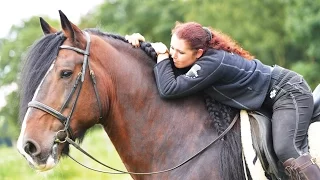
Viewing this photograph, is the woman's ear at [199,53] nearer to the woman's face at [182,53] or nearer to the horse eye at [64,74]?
the woman's face at [182,53]

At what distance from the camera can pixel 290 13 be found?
3244cm

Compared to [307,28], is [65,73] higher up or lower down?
lower down

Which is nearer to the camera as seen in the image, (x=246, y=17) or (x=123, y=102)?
(x=123, y=102)

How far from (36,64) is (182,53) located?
1.31 meters

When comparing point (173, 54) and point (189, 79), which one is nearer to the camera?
point (189, 79)

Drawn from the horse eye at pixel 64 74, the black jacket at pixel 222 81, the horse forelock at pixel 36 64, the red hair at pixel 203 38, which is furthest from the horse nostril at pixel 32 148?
the red hair at pixel 203 38

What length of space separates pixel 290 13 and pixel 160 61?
1142 inches

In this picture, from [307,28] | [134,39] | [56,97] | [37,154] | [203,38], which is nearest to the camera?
[37,154]

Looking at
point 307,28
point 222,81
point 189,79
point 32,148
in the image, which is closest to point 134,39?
point 189,79

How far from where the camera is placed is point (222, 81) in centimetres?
475

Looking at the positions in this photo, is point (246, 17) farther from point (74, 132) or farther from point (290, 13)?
point (74, 132)

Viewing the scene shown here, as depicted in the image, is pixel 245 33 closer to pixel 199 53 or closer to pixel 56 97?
pixel 199 53

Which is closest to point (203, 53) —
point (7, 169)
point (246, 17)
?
point (7, 169)

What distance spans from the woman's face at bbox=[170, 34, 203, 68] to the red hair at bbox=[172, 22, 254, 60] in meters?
0.04
